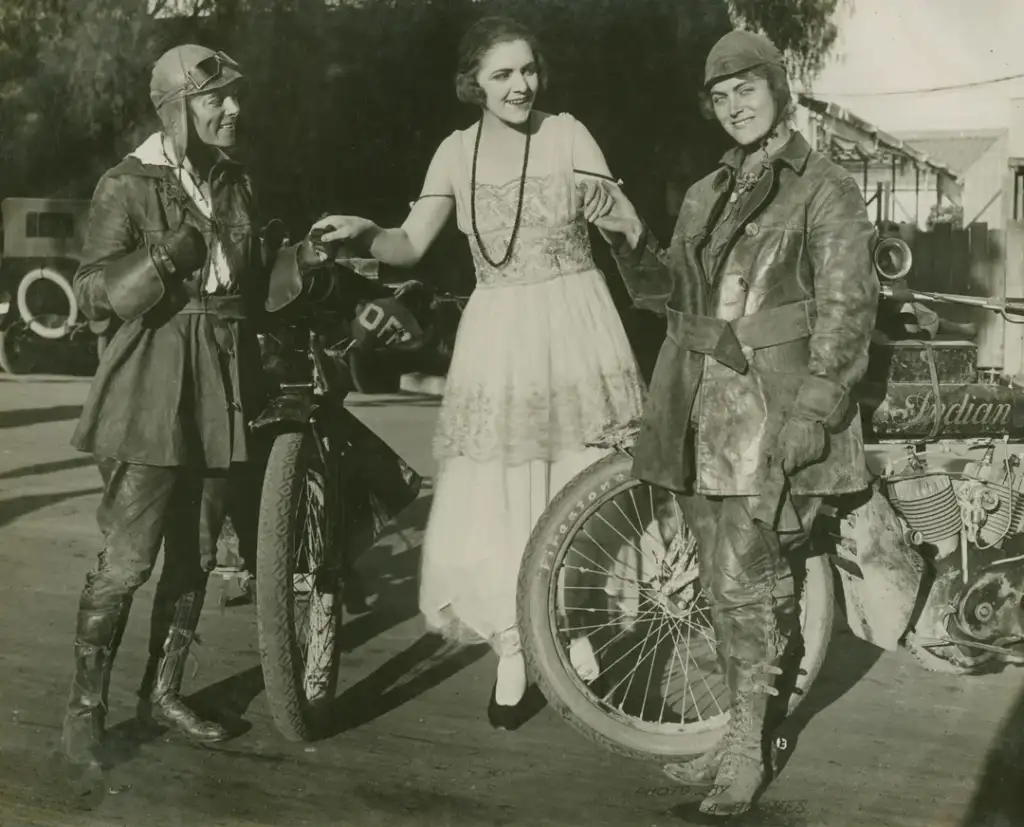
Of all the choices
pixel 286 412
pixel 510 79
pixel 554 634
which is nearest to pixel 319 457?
pixel 286 412

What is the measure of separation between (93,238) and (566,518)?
1478 millimetres

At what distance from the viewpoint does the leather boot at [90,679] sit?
3197 millimetres

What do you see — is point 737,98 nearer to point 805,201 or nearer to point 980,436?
point 805,201

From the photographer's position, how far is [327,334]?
3.50m

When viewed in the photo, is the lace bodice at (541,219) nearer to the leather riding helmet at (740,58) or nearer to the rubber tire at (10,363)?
the leather riding helmet at (740,58)

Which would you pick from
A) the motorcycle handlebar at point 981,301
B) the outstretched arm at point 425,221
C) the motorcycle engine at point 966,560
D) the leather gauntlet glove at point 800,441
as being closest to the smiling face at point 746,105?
the leather gauntlet glove at point 800,441

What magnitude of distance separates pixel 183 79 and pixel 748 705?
2.22m

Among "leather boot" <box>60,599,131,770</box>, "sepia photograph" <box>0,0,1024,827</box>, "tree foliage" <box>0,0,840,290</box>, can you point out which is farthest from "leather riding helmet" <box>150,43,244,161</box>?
"leather boot" <box>60,599,131,770</box>

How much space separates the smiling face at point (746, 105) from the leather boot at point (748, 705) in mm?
1142

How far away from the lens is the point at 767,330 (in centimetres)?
286

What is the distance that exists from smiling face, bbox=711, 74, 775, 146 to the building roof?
135 cm

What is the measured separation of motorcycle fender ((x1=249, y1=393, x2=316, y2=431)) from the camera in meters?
3.25

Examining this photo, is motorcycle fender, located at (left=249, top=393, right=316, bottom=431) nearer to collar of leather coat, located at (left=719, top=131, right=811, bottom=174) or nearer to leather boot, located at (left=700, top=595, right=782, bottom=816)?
leather boot, located at (left=700, top=595, right=782, bottom=816)

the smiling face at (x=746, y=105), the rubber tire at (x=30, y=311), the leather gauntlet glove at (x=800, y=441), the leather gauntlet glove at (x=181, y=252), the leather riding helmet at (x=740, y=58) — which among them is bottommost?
the leather gauntlet glove at (x=800, y=441)
